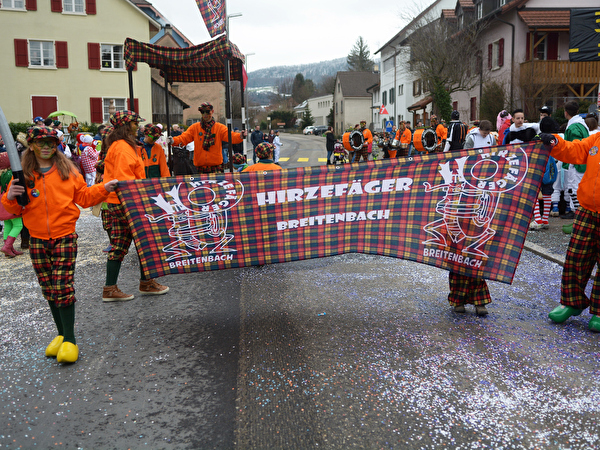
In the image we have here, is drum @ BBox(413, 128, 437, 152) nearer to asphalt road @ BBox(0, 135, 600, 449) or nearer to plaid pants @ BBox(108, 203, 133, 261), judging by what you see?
asphalt road @ BBox(0, 135, 600, 449)

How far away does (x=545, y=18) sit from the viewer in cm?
3105

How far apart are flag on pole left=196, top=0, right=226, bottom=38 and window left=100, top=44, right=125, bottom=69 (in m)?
28.3

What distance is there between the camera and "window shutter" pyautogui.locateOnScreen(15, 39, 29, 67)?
1328 inches

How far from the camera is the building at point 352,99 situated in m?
86.1

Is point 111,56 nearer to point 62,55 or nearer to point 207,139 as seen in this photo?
point 62,55

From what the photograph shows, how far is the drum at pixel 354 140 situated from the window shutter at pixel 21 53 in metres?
23.6

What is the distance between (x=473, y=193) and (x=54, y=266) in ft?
11.9

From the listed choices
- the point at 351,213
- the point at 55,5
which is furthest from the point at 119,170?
the point at 55,5

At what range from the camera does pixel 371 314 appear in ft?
17.7

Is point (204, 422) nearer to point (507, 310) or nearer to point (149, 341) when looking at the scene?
point (149, 341)

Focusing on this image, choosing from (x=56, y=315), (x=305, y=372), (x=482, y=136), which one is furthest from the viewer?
(x=482, y=136)

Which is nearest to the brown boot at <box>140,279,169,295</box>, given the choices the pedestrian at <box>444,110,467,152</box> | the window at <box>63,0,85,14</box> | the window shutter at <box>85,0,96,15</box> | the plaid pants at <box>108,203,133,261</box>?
the plaid pants at <box>108,203,133,261</box>

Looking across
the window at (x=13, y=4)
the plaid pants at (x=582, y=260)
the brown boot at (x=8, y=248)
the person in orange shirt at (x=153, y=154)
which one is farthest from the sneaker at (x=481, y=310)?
the window at (x=13, y=4)

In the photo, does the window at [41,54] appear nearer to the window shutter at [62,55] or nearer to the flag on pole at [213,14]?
the window shutter at [62,55]
